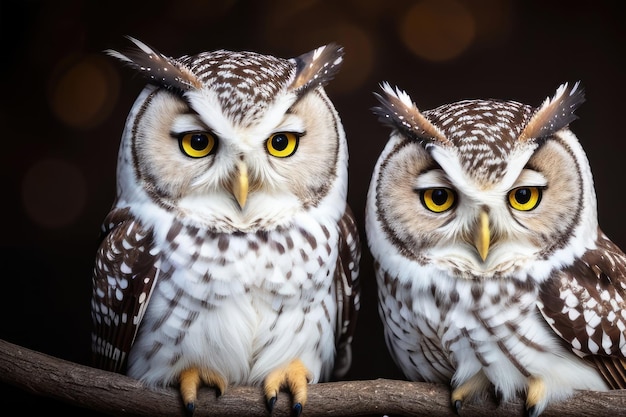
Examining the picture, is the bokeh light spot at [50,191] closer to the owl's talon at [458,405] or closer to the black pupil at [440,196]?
the black pupil at [440,196]

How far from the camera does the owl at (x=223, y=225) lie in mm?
1904

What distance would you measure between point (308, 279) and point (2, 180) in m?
0.94

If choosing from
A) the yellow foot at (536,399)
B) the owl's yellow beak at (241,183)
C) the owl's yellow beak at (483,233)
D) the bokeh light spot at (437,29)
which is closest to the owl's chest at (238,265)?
the owl's yellow beak at (241,183)

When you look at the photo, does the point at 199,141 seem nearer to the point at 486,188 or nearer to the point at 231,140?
the point at 231,140

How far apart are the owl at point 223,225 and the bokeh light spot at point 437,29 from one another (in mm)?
436

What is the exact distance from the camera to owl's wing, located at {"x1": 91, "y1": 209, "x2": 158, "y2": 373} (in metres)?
1.97

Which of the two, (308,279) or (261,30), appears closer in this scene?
(308,279)

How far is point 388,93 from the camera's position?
6.61 feet

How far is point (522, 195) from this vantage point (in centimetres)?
188

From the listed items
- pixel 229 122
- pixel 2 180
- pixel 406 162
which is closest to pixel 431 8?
pixel 406 162

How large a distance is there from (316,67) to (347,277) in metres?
Result: 0.50

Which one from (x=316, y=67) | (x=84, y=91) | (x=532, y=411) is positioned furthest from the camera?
(x=84, y=91)

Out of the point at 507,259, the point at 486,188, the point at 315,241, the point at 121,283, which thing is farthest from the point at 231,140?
the point at 507,259

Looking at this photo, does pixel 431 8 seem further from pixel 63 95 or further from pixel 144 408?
pixel 144 408
